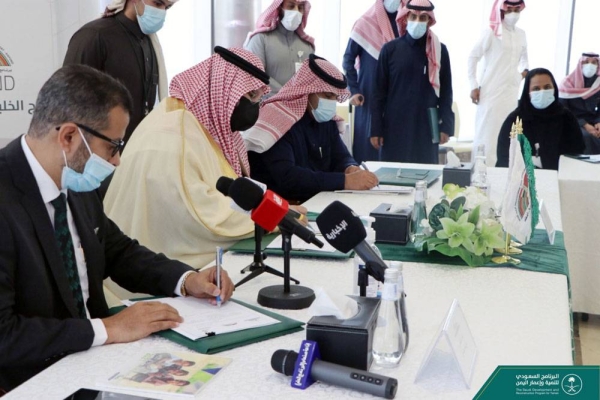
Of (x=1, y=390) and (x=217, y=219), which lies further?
(x=217, y=219)

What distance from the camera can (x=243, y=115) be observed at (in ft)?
9.10

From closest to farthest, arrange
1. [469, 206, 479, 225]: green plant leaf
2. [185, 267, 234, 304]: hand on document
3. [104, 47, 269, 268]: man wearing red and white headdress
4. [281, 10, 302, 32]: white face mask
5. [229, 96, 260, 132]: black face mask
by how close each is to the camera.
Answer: [185, 267, 234, 304]: hand on document < [469, 206, 479, 225]: green plant leaf < [104, 47, 269, 268]: man wearing red and white headdress < [229, 96, 260, 132]: black face mask < [281, 10, 302, 32]: white face mask

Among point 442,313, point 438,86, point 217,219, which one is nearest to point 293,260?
point 217,219

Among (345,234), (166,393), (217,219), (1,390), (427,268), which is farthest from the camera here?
(217,219)

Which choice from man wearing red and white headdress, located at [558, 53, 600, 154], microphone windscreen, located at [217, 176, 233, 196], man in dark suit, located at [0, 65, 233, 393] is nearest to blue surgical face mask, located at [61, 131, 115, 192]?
man in dark suit, located at [0, 65, 233, 393]

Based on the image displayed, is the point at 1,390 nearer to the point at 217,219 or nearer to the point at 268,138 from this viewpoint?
the point at 217,219

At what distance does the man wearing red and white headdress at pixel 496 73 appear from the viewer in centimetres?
639

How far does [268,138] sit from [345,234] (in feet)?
6.18

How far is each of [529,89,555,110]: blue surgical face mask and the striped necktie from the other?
11.9ft

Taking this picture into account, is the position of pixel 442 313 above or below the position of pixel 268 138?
below

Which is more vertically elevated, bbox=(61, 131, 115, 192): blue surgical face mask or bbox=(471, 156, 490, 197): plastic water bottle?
bbox=(61, 131, 115, 192): blue surgical face mask

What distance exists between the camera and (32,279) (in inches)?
60.6

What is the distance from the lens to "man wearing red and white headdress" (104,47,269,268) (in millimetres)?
2432

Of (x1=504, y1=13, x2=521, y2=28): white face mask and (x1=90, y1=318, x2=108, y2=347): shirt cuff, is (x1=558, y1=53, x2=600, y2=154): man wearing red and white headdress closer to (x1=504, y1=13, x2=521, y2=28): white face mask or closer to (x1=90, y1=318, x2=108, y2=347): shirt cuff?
(x1=504, y1=13, x2=521, y2=28): white face mask
